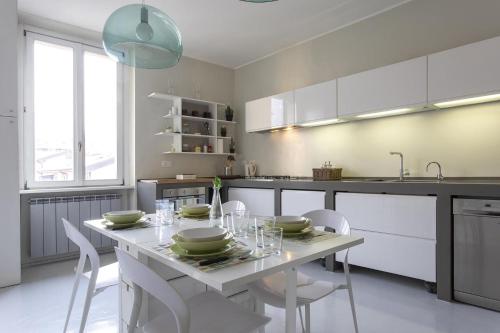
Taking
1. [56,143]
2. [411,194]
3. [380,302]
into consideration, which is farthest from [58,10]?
[380,302]

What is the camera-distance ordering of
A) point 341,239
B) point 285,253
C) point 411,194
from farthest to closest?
point 411,194 < point 341,239 < point 285,253

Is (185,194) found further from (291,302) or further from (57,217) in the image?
(291,302)

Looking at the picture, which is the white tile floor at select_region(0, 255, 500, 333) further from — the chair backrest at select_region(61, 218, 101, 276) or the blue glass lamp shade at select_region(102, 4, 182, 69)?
the blue glass lamp shade at select_region(102, 4, 182, 69)

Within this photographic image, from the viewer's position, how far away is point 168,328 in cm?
115

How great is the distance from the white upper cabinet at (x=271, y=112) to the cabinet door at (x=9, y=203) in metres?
2.69

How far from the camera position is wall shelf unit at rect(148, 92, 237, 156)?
13.9ft

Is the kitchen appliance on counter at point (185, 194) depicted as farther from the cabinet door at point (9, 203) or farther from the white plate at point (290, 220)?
the white plate at point (290, 220)

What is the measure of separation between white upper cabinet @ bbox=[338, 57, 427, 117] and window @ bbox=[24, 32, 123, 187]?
2898mm

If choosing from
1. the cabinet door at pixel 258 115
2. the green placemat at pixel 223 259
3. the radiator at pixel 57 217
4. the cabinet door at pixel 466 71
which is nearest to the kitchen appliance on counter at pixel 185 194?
the radiator at pixel 57 217

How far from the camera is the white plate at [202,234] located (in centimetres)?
106

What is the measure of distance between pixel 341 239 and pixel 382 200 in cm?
155

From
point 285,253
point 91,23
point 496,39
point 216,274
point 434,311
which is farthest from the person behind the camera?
point 91,23

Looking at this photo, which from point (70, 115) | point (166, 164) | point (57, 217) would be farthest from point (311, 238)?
point (70, 115)

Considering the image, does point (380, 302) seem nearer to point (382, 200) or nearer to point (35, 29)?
point (382, 200)
